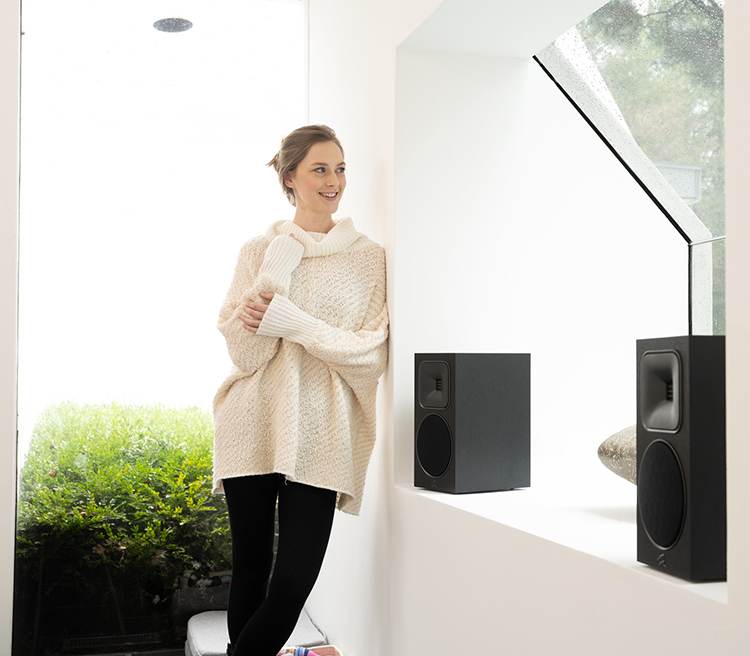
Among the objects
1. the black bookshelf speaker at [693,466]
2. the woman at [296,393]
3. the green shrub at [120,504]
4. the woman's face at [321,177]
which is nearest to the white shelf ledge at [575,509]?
the black bookshelf speaker at [693,466]

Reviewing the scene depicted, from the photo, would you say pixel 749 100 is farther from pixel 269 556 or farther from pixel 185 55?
pixel 185 55

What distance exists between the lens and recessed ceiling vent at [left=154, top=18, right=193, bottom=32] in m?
3.28

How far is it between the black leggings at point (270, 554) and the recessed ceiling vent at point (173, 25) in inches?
79.8


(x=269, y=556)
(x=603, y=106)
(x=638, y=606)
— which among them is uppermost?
(x=603, y=106)

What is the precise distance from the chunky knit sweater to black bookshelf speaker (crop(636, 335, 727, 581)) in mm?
1128

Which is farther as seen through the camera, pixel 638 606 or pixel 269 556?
pixel 269 556

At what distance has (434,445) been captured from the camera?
2.14 meters

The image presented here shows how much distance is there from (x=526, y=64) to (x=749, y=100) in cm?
150

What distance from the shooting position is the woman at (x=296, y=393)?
2.19 meters

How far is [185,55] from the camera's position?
330 centimetres

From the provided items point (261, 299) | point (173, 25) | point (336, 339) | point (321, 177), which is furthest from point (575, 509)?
point (173, 25)

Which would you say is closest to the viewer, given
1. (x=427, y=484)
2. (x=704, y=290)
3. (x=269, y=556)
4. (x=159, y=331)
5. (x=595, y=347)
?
(x=704, y=290)

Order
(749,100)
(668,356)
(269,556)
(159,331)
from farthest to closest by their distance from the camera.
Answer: (159,331) < (269,556) < (668,356) < (749,100)

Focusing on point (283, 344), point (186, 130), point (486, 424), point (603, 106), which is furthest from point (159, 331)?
point (603, 106)
